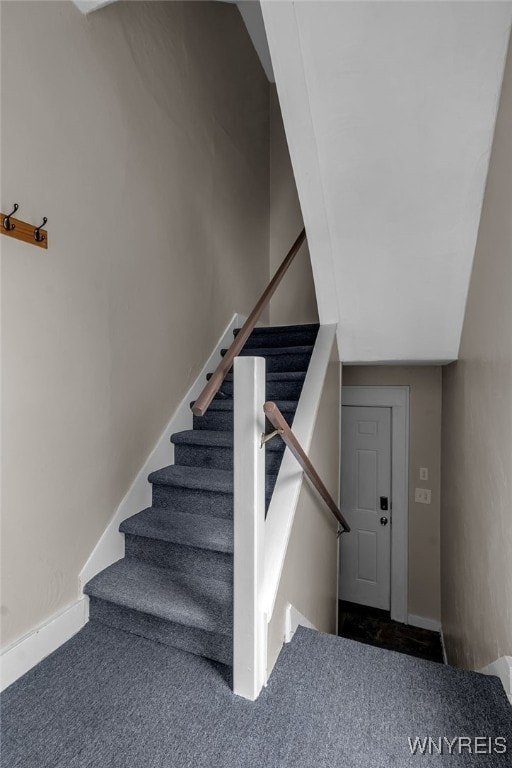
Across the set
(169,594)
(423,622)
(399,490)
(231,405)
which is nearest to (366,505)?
(399,490)

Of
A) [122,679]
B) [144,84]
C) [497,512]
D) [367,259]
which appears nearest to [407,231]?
[367,259]

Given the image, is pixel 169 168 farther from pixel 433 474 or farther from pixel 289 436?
pixel 433 474

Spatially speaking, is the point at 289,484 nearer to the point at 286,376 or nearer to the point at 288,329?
the point at 286,376

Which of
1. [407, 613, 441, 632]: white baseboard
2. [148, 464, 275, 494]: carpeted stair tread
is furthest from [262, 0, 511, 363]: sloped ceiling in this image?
[407, 613, 441, 632]: white baseboard

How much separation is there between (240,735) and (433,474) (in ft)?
8.96

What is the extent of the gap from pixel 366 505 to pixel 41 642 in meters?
2.86

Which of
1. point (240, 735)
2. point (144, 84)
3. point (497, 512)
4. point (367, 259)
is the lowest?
point (240, 735)

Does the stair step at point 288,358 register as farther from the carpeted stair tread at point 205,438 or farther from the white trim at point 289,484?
the carpeted stair tread at point 205,438

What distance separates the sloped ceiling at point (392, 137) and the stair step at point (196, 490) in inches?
47.3

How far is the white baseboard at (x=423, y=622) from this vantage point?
3379mm

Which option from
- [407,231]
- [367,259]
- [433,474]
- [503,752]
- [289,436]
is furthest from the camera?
[433,474]

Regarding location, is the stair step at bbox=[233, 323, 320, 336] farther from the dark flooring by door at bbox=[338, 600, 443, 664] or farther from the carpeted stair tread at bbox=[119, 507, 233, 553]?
the dark flooring by door at bbox=[338, 600, 443, 664]

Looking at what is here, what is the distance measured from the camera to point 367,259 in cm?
213

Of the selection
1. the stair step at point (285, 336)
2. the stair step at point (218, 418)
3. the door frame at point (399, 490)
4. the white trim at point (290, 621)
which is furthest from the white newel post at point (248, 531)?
the door frame at point (399, 490)
